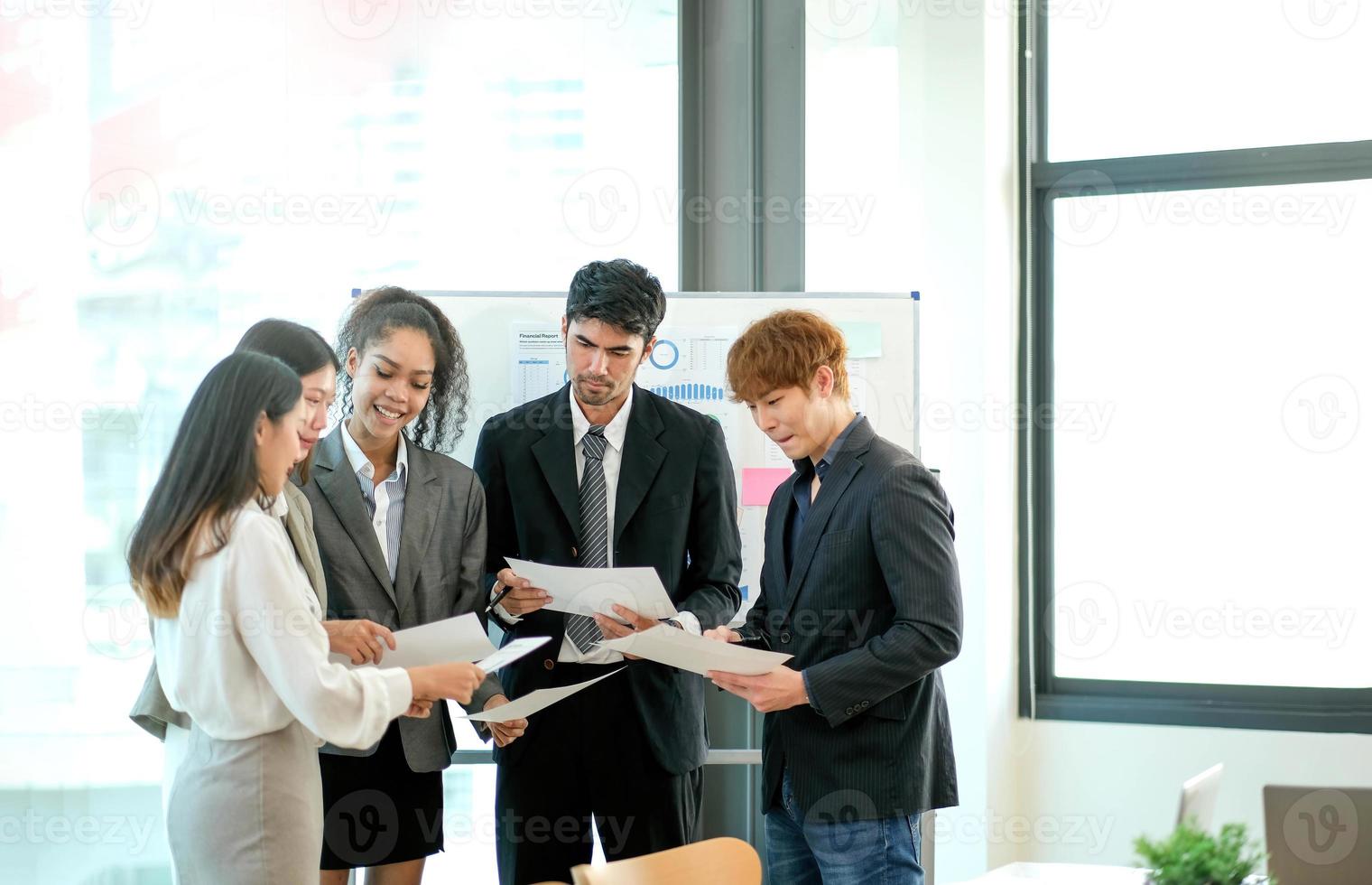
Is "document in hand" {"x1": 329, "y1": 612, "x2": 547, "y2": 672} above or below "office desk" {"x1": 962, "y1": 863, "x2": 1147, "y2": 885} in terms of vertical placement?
above

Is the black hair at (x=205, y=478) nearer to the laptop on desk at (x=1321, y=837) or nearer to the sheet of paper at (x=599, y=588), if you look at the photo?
the sheet of paper at (x=599, y=588)

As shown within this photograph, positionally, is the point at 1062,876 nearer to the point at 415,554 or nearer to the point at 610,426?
the point at 610,426

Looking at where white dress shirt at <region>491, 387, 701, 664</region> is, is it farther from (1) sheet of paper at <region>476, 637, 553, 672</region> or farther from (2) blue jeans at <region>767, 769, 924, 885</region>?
(2) blue jeans at <region>767, 769, 924, 885</region>

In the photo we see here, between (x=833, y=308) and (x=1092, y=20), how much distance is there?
6.34 feet

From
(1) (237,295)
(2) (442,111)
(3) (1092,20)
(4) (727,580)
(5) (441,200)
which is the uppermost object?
(3) (1092,20)

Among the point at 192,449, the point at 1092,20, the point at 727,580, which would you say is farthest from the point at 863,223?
the point at 192,449

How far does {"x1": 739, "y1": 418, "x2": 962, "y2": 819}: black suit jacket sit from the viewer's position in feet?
7.09

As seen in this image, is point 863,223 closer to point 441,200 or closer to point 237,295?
point 441,200

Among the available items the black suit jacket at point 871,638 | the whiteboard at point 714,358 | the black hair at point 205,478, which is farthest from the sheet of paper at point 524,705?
the whiteboard at point 714,358

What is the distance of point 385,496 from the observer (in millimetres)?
2705

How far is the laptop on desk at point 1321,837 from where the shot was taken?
1.93 m

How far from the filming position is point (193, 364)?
322 centimetres

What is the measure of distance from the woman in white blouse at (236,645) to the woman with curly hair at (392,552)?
1.76 feet

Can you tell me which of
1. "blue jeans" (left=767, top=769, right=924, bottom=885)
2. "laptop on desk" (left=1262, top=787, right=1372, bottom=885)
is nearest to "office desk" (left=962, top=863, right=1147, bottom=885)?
"blue jeans" (left=767, top=769, right=924, bottom=885)
